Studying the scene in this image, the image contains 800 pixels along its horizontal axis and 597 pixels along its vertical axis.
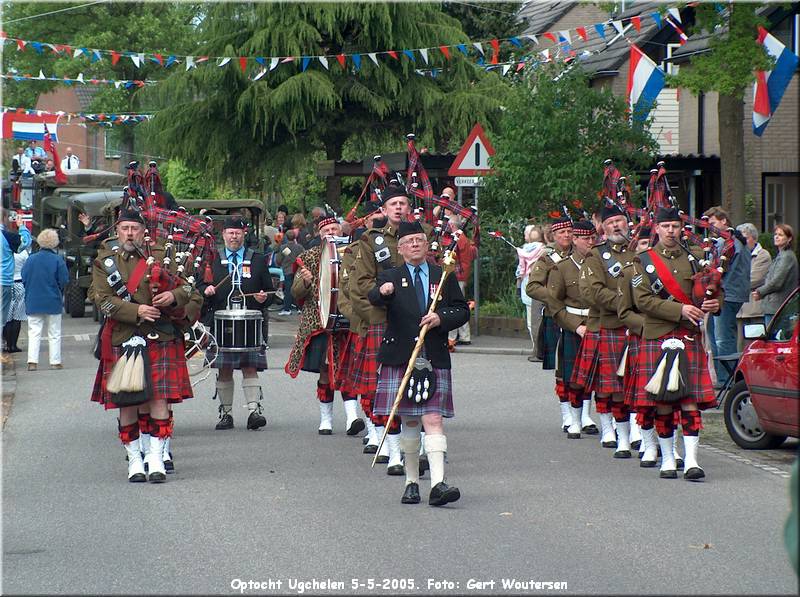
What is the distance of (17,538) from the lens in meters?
7.36

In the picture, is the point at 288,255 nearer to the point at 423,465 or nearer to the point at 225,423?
the point at 225,423

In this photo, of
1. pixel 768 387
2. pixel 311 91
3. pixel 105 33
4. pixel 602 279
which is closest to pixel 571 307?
pixel 602 279

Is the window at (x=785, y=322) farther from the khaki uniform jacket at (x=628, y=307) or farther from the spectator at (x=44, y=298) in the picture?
the spectator at (x=44, y=298)

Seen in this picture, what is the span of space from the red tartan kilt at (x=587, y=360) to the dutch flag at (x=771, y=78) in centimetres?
865

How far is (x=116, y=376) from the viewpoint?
29.8 feet

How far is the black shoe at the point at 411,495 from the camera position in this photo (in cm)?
827

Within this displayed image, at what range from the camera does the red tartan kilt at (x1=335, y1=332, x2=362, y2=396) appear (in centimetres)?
1099

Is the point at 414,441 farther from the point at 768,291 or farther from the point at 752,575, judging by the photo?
the point at 768,291

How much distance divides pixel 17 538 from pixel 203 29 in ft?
69.3

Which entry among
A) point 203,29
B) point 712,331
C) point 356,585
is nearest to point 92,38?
point 203,29

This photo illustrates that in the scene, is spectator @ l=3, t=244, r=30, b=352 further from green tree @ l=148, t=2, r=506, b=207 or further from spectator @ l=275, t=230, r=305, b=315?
green tree @ l=148, t=2, r=506, b=207

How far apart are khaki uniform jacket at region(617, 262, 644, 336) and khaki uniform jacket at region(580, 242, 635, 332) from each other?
253mm

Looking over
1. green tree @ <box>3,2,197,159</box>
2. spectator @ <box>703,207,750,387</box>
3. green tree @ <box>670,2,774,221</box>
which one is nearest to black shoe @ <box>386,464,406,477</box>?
spectator @ <box>703,207,750,387</box>

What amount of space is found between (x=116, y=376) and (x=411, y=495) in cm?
230
